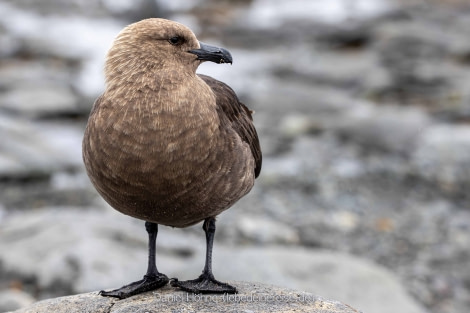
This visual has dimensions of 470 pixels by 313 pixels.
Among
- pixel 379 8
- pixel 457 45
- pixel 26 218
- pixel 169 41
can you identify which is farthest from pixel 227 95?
pixel 379 8

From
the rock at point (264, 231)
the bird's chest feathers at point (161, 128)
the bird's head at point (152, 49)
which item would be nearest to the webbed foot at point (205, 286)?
the bird's chest feathers at point (161, 128)

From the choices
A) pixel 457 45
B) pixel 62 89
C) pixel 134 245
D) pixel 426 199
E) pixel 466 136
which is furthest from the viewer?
pixel 457 45

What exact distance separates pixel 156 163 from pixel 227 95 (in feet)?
3.80

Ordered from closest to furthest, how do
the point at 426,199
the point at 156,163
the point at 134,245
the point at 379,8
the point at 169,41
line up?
the point at 156,163, the point at 169,41, the point at 134,245, the point at 426,199, the point at 379,8

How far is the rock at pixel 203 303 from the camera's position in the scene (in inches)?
200

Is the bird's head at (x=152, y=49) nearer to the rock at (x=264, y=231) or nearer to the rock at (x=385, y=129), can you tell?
the rock at (x=264, y=231)

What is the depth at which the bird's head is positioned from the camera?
16.7 feet

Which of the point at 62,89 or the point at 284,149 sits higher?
the point at 62,89

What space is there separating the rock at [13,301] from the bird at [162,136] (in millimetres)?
3313

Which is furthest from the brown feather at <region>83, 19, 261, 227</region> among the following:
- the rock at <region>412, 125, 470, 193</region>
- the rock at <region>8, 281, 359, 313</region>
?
the rock at <region>412, 125, 470, 193</region>

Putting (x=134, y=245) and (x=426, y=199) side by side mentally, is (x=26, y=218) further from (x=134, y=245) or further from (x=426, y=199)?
(x=426, y=199)

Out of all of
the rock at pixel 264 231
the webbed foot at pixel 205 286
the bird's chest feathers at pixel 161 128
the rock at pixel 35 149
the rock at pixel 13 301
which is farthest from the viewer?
the rock at pixel 35 149

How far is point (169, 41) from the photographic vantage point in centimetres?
517

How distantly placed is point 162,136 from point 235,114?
105cm
